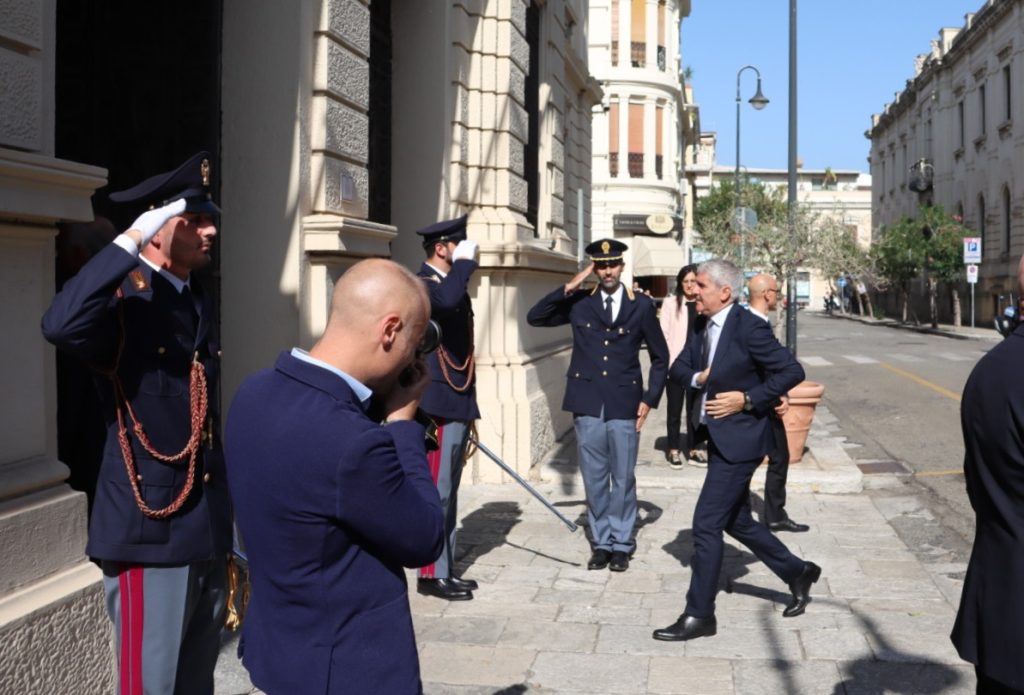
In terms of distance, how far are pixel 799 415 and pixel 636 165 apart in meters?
31.4

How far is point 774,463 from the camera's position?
8.32 m

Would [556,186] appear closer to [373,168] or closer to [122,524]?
[373,168]

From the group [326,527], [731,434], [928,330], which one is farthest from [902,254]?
[326,527]

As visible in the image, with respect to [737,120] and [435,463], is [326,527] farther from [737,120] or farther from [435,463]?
[737,120]

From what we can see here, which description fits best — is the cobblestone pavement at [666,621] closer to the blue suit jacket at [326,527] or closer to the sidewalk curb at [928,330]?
the blue suit jacket at [326,527]

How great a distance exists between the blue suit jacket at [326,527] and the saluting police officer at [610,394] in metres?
4.84

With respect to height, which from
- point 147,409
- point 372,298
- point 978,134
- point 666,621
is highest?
point 978,134

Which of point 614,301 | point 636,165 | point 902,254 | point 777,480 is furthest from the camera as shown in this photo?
point 902,254

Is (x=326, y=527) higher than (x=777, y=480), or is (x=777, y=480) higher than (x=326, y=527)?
(x=326, y=527)

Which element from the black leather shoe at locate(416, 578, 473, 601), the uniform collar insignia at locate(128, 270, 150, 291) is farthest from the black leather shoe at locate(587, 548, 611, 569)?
the uniform collar insignia at locate(128, 270, 150, 291)

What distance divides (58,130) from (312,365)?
179 inches

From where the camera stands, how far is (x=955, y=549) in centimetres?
796

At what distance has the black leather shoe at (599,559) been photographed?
7.27 meters

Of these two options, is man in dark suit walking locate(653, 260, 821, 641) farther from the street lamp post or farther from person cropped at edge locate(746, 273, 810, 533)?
the street lamp post
